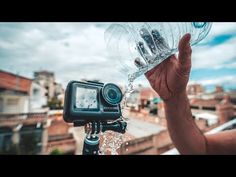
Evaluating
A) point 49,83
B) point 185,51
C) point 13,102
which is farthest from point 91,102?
point 13,102

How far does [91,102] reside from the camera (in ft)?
2.27

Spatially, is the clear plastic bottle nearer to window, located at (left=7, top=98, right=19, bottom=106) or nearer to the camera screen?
the camera screen

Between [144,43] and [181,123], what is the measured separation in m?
0.37

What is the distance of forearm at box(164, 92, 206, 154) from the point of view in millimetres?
990

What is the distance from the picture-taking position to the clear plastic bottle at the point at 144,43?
0.91 m

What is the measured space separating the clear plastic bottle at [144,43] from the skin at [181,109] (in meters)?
0.05

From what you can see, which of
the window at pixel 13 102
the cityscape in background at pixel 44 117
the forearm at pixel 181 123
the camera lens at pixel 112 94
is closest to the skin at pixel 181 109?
the forearm at pixel 181 123

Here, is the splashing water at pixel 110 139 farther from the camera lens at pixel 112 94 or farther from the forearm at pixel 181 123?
the forearm at pixel 181 123

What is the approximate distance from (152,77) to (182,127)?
10.9 inches

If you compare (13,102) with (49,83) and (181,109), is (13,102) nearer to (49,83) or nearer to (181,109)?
(49,83)

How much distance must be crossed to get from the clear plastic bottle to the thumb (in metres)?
0.06
